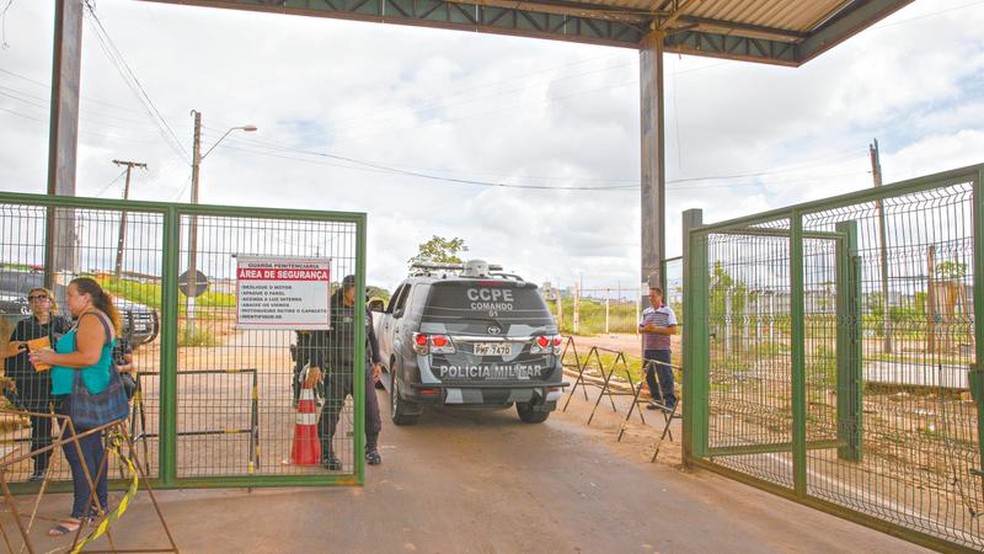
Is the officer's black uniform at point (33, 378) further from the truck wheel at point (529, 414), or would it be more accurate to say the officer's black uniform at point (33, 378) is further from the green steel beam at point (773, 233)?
the green steel beam at point (773, 233)

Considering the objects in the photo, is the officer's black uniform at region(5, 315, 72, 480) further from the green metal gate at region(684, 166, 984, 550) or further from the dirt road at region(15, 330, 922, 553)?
the green metal gate at region(684, 166, 984, 550)

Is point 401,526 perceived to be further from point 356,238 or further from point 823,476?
point 823,476

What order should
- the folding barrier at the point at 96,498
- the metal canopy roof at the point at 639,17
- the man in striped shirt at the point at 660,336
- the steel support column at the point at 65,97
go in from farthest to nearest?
the metal canopy roof at the point at 639,17 → the man in striped shirt at the point at 660,336 → the steel support column at the point at 65,97 → the folding barrier at the point at 96,498

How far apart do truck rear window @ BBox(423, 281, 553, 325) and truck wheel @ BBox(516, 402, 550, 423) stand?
1323 millimetres

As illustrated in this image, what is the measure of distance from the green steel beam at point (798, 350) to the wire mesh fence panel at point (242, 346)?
12.3ft

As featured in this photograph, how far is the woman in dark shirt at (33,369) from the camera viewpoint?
526 centimetres

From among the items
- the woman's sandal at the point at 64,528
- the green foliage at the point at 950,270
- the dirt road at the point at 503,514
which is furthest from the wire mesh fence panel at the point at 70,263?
the green foliage at the point at 950,270

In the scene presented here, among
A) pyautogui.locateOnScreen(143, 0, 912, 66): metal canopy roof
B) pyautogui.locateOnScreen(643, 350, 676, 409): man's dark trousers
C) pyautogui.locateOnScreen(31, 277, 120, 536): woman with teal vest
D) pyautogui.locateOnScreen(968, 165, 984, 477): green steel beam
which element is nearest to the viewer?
pyautogui.locateOnScreen(968, 165, 984, 477): green steel beam

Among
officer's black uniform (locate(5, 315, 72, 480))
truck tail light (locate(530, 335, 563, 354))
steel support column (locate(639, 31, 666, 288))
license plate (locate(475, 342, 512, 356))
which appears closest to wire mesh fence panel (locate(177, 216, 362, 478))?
officer's black uniform (locate(5, 315, 72, 480))

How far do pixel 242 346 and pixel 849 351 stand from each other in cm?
491

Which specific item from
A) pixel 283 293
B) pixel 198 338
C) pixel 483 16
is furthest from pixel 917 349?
pixel 483 16

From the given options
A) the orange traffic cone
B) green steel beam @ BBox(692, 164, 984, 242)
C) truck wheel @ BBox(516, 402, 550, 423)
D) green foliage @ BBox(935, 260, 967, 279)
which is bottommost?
truck wheel @ BBox(516, 402, 550, 423)

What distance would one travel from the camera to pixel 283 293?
546 centimetres

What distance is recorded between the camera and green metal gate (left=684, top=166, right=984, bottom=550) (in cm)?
406
